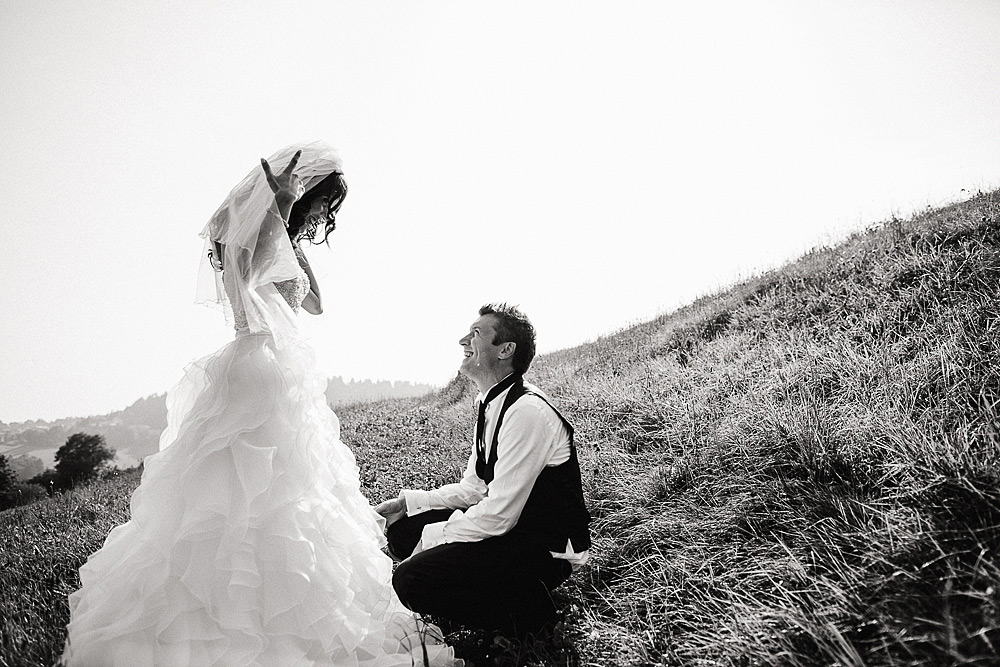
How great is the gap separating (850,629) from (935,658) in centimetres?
39

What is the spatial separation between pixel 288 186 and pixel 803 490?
3902 millimetres

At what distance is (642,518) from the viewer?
418 cm

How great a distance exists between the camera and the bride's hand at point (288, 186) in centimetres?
368

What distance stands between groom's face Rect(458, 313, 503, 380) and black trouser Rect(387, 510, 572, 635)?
1.06 meters

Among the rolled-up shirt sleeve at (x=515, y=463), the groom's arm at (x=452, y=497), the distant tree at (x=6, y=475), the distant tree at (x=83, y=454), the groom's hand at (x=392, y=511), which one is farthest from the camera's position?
the distant tree at (x=83, y=454)

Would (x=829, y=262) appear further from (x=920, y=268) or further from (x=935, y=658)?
(x=935, y=658)

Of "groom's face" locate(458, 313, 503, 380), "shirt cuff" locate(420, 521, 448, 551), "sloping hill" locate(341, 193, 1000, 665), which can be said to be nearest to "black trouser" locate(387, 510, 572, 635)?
"shirt cuff" locate(420, 521, 448, 551)

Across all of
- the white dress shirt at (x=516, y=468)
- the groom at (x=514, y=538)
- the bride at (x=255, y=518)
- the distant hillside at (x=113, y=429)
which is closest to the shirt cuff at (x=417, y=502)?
the bride at (x=255, y=518)

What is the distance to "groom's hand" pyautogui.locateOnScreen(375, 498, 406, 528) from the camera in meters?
4.13

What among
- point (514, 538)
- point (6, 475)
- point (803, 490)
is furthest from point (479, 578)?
point (6, 475)

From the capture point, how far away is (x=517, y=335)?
3.59m

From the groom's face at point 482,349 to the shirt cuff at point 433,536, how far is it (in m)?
0.98

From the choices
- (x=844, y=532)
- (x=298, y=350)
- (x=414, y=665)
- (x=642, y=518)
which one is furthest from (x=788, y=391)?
(x=298, y=350)

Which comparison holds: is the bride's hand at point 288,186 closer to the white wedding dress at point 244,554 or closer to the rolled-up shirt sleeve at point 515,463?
the white wedding dress at point 244,554
